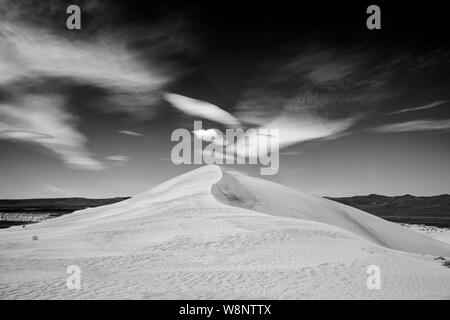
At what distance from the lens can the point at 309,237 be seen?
1178cm

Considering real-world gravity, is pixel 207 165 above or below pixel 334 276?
above

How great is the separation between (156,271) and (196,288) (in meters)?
1.66

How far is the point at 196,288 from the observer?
23.2ft

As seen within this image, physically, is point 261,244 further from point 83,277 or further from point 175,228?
point 83,277

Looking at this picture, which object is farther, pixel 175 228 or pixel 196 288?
pixel 175 228

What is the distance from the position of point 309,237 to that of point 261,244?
2.26m

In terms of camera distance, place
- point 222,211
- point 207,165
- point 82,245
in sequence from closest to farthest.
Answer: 1. point 82,245
2. point 222,211
3. point 207,165

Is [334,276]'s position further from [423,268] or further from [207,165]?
[207,165]
